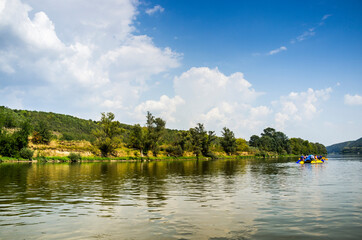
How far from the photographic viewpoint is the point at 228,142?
158125 millimetres

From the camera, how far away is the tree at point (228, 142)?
157500 millimetres

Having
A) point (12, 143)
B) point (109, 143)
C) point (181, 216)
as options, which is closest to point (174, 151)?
point (109, 143)

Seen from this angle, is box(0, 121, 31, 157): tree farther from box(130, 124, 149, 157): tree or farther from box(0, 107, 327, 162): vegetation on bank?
box(130, 124, 149, 157): tree

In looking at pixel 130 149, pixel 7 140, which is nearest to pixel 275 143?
pixel 130 149

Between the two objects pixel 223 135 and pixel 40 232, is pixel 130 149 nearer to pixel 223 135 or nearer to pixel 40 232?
pixel 223 135

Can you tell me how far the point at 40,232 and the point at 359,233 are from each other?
12.1 m

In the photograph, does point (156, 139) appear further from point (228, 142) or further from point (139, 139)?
point (228, 142)

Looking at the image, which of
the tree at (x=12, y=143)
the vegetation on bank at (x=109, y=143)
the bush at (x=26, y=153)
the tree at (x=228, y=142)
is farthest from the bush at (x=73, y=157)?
the tree at (x=228, y=142)

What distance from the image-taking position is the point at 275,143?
655 feet

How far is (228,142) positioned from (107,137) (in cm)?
8157

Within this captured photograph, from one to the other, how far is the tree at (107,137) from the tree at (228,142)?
73456mm

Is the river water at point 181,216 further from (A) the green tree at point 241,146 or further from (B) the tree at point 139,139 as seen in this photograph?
(A) the green tree at point 241,146

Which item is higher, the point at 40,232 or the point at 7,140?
the point at 7,140

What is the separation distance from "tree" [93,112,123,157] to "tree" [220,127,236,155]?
73456 mm
